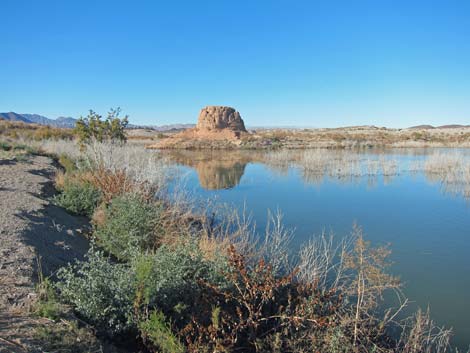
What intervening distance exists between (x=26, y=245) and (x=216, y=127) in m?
61.7

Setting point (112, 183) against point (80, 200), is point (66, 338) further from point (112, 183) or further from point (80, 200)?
point (112, 183)

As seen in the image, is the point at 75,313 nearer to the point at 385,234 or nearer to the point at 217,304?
the point at 217,304

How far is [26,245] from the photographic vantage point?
5.47 m

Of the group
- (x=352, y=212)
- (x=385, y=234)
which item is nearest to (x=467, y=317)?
(x=385, y=234)

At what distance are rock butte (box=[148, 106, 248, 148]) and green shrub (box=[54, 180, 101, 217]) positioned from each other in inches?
1812

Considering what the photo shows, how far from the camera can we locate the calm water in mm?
7230

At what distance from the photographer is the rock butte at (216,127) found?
59688 mm

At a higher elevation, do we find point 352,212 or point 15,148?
point 15,148

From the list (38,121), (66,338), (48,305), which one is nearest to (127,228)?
(48,305)

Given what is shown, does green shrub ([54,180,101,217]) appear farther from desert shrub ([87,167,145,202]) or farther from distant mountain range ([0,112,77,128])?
distant mountain range ([0,112,77,128])

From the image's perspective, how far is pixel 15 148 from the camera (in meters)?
18.0

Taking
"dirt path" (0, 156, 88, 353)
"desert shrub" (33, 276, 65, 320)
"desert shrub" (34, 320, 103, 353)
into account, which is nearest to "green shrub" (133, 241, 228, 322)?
"desert shrub" (34, 320, 103, 353)

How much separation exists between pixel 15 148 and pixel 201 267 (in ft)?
57.8

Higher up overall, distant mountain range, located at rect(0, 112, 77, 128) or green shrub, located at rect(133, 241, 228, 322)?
distant mountain range, located at rect(0, 112, 77, 128)
